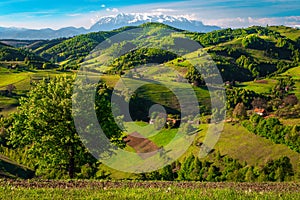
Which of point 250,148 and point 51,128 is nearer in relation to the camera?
point 51,128

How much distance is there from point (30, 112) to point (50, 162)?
4.91m

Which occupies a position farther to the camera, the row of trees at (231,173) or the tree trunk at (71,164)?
the row of trees at (231,173)

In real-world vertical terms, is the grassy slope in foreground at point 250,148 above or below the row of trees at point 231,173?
below

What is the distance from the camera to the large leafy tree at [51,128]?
30.3m

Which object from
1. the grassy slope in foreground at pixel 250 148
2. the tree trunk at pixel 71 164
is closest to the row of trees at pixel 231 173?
the grassy slope in foreground at pixel 250 148

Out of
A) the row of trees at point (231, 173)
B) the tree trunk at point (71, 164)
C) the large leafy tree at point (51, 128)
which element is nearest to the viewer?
the large leafy tree at point (51, 128)

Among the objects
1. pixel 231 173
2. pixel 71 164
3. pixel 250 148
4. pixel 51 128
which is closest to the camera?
pixel 51 128

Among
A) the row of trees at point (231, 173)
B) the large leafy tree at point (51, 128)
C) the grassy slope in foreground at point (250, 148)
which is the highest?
the large leafy tree at point (51, 128)

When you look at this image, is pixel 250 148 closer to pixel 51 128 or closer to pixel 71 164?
pixel 71 164

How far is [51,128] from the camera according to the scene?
30609mm

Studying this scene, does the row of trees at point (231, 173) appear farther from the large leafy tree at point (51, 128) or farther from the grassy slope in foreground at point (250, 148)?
the large leafy tree at point (51, 128)

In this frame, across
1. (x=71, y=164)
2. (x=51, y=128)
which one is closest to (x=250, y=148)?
(x=71, y=164)

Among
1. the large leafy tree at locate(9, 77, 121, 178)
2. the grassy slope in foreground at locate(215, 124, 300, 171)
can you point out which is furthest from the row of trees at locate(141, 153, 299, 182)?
the large leafy tree at locate(9, 77, 121, 178)

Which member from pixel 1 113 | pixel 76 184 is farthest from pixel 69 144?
pixel 1 113
